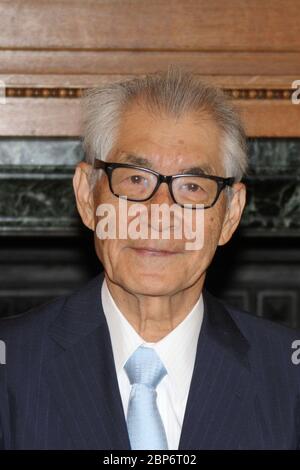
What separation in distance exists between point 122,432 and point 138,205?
316mm

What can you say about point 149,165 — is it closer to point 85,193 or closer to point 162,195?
point 162,195

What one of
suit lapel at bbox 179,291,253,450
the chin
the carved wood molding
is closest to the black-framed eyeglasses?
the chin

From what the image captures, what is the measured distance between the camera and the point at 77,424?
127 centimetres

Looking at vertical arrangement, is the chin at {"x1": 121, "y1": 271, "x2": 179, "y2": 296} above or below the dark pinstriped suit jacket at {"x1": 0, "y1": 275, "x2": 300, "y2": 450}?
above

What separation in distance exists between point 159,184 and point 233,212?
0.59 feet

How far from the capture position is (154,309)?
1.33m

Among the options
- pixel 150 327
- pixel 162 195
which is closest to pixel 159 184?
pixel 162 195

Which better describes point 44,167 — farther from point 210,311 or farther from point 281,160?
point 210,311

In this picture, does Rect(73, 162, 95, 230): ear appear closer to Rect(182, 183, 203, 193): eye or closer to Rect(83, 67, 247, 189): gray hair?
Rect(83, 67, 247, 189): gray hair

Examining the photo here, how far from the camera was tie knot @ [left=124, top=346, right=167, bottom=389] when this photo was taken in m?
1.32

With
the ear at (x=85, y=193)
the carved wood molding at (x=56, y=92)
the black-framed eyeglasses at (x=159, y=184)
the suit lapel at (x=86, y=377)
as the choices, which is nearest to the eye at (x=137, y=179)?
the black-framed eyeglasses at (x=159, y=184)

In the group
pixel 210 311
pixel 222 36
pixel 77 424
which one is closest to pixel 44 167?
pixel 222 36

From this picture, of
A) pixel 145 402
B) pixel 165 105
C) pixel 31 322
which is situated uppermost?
pixel 165 105

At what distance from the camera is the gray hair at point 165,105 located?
131cm
